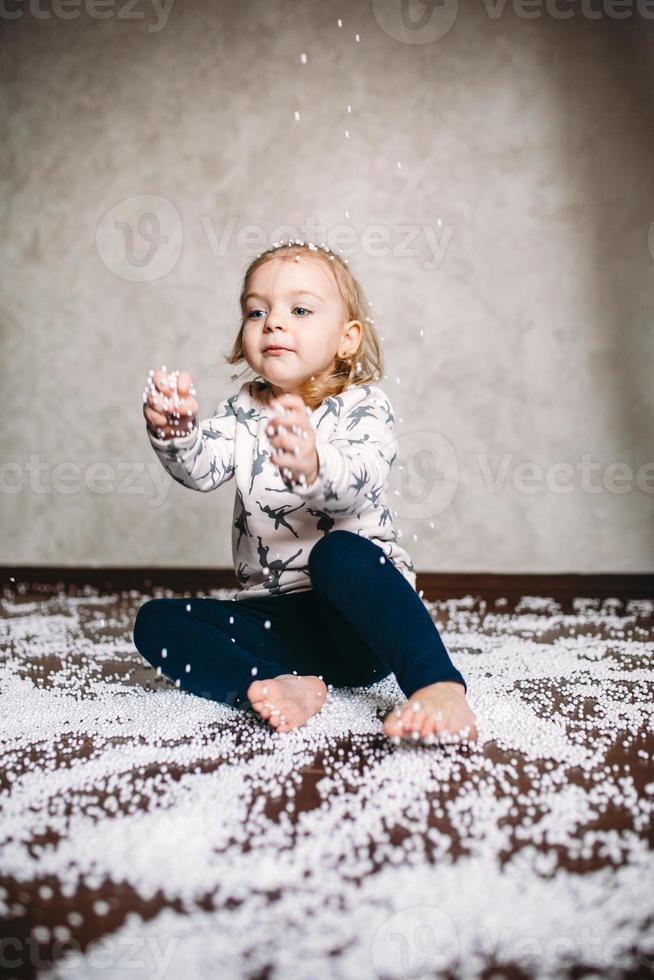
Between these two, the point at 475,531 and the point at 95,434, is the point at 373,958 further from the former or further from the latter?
the point at 95,434

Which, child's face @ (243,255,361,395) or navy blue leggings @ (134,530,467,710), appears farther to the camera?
child's face @ (243,255,361,395)

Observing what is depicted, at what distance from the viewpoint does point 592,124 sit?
2.11m

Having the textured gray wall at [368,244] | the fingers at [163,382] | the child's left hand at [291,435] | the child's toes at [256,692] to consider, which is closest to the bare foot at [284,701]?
the child's toes at [256,692]

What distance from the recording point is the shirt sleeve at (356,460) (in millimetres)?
903

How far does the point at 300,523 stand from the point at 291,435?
0.30 m

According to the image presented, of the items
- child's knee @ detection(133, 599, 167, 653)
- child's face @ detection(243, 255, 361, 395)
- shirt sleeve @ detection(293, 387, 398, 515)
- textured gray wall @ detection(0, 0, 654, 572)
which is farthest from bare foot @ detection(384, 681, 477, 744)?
textured gray wall @ detection(0, 0, 654, 572)

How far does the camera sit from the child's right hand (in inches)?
38.1

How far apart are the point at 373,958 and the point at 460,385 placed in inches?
71.1

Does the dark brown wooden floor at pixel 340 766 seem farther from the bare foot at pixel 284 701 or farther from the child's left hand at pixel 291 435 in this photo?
the child's left hand at pixel 291 435

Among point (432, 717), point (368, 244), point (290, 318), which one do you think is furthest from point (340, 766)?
point (368, 244)

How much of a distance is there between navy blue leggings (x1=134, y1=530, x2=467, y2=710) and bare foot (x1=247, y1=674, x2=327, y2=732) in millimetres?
44

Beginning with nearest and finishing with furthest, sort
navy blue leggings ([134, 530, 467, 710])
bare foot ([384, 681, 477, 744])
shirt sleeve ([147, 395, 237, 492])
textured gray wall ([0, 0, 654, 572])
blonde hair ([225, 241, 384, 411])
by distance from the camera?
bare foot ([384, 681, 477, 744]) → navy blue leggings ([134, 530, 467, 710]) → shirt sleeve ([147, 395, 237, 492]) → blonde hair ([225, 241, 384, 411]) → textured gray wall ([0, 0, 654, 572])

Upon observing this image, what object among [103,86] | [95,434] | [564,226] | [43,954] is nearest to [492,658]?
[43,954]

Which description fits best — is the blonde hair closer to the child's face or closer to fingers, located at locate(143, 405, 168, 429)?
the child's face
